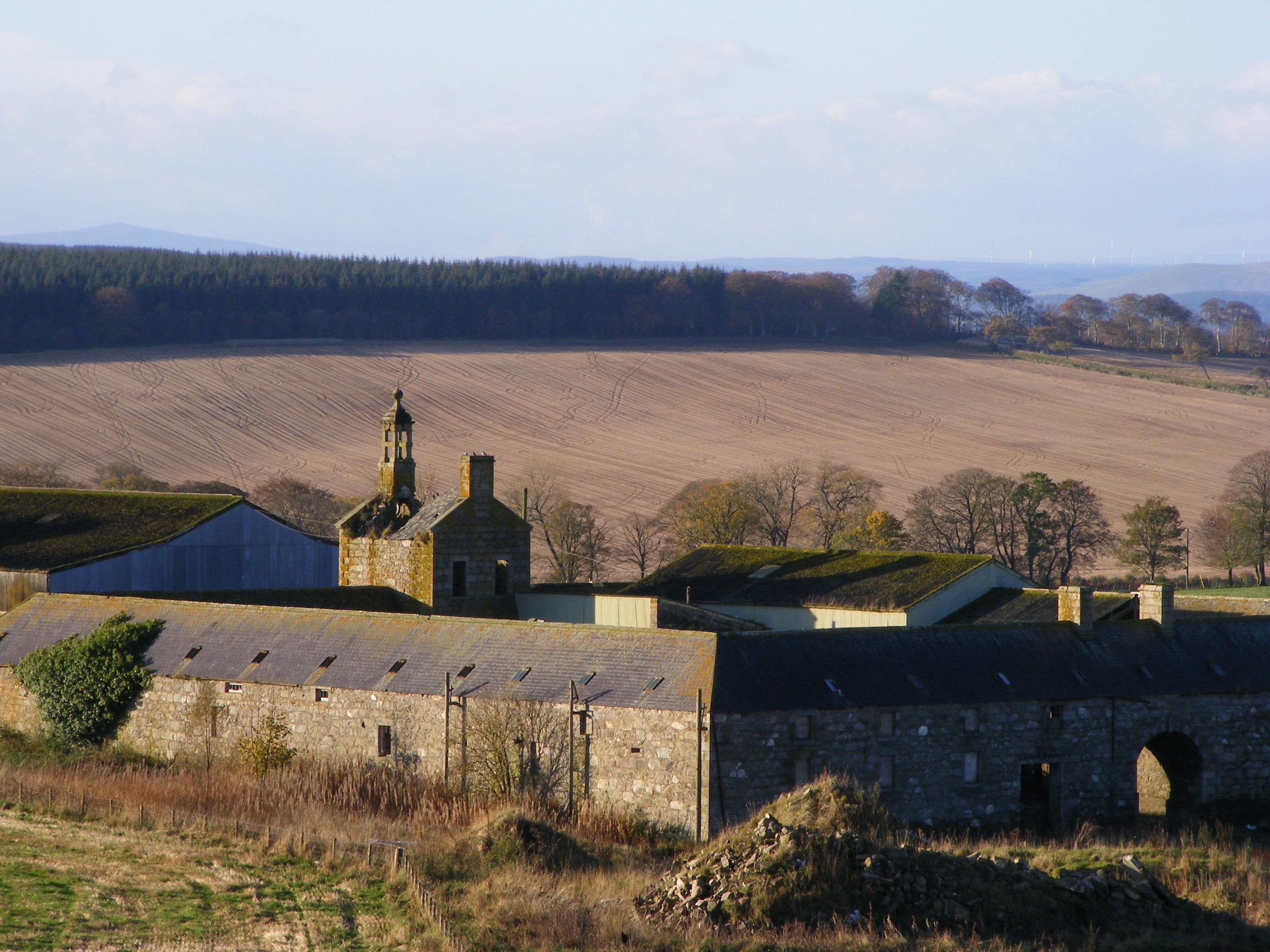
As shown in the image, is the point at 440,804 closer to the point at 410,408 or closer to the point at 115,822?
the point at 115,822

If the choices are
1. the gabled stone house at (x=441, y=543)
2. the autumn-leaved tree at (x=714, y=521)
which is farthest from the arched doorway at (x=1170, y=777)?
the autumn-leaved tree at (x=714, y=521)

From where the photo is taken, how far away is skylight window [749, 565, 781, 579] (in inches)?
1774

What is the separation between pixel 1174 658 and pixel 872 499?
44.3 meters

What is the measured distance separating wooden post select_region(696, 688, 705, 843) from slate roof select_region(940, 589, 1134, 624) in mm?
10722

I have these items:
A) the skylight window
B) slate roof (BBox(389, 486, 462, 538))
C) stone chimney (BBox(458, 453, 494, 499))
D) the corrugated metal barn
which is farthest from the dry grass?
stone chimney (BBox(458, 453, 494, 499))

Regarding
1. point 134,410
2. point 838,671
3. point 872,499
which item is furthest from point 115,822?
point 134,410

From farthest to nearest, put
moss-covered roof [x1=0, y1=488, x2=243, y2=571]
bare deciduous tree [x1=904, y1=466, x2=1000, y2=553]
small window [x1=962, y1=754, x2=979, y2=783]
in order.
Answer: bare deciduous tree [x1=904, y1=466, x2=1000, y2=553] → moss-covered roof [x1=0, y1=488, x2=243, y2=571] → small window [x1=962, y1=754, x2=979, y2=783]

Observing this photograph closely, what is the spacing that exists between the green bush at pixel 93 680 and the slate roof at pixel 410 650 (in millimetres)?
439

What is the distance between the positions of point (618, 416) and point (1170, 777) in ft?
222

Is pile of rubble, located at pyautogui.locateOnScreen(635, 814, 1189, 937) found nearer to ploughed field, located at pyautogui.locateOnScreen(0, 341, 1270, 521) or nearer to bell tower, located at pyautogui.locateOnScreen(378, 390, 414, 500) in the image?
bell tower, located at pyautogui.locateOnScreen(378, 390, 414, 500)

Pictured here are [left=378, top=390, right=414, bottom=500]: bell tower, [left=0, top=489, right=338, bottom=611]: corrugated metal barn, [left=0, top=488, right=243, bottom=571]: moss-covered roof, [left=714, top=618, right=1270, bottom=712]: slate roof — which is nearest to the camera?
[left=714, top=618, right=1270, bottom=712]: slate roof

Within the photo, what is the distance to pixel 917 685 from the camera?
103 feet

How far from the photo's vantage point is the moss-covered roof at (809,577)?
138ft

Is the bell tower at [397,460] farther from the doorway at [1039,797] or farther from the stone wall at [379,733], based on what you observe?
the doorway at [1039,797]
